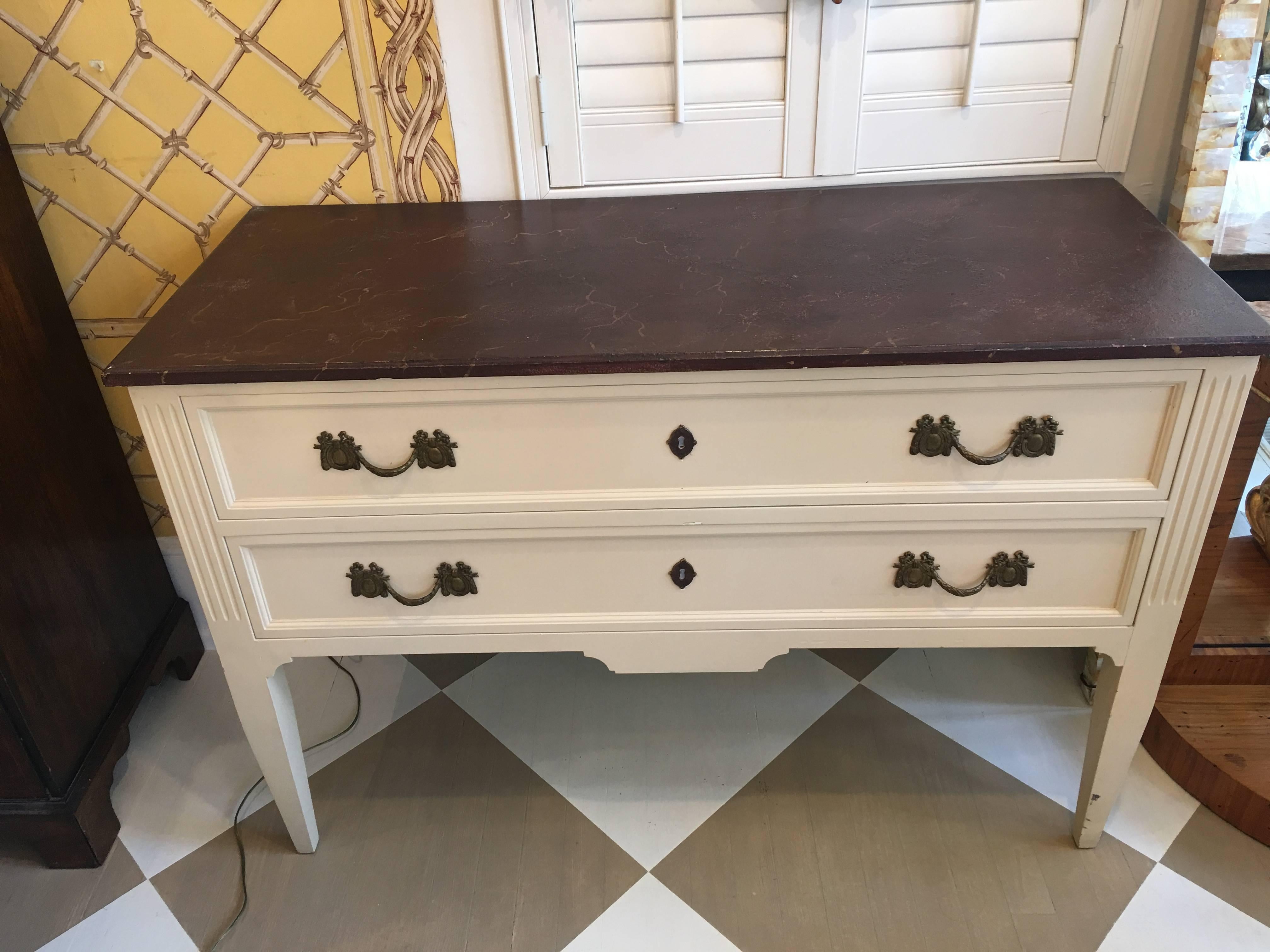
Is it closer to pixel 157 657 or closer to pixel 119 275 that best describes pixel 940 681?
pixel 157 657

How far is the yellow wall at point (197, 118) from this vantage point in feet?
4.35

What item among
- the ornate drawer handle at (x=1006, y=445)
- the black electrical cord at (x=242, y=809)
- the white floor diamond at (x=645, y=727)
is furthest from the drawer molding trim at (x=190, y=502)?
the ornate drawer handle at (x=1006, y=445)

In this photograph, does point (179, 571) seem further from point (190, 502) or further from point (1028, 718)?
point (1028, 718)

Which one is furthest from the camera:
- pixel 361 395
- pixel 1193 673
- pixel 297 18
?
pixel 1193 673

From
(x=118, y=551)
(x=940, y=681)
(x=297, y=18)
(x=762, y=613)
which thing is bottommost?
(x=940, y=681)

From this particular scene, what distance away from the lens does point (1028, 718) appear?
158 cm

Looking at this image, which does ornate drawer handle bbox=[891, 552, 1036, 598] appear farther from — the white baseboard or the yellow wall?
the white baseboard

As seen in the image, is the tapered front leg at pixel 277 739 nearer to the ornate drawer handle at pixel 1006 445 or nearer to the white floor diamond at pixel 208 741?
the white floor diamond at pixel 208 741

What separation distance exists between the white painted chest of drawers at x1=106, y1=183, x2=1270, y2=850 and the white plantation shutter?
172mm

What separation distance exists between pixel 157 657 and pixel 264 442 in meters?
0.78

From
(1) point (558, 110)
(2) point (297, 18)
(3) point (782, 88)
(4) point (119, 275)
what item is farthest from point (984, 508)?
(4) point (119, 275)

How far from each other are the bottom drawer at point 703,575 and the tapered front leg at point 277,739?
0.09 metres

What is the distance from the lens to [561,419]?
3.45 feet

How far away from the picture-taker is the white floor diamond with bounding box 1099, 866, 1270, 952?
125 cm
